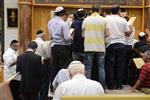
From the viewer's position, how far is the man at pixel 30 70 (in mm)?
11117

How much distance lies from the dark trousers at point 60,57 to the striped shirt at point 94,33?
2.43ft

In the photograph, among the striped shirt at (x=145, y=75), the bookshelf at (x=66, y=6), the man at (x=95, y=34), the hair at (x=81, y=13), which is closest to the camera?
the striped shirt at (x=145, y=75)

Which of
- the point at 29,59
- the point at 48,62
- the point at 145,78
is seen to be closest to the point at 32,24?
the point at 48,62

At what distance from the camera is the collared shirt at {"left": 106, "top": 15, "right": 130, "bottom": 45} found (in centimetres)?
1094

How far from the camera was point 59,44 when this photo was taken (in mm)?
11195

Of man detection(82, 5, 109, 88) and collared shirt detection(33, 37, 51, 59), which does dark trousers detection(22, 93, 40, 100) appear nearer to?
collared shirt detection(33, 37, 51, 59)

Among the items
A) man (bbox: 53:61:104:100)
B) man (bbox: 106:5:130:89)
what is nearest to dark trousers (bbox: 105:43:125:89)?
man (bbox: 106:5:130:89)

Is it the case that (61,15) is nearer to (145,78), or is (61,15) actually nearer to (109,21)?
(109,21)

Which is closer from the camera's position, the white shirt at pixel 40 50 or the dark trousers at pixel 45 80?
the dark trousers at pixel 45 80

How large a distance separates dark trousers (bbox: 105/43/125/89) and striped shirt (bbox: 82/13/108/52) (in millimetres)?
527

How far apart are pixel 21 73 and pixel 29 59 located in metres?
0.43

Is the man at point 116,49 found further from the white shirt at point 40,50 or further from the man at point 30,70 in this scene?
the white shirt at point 40,50

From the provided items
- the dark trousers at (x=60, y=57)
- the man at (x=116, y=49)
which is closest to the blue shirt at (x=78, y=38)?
the dark trousers at (x=60, y=57)

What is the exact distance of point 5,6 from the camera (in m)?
17.7
